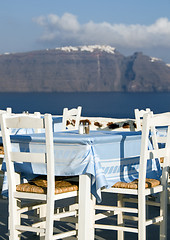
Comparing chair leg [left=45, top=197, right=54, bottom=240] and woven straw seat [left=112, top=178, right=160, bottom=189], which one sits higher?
woven straw seat [left=112, top=178, right=160, bottom=189]

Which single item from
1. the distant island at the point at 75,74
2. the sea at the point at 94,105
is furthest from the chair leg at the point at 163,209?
the distant island at the point at 75,74

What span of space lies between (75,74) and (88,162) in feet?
597

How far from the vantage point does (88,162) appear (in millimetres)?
3223

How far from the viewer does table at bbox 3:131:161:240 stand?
323cm

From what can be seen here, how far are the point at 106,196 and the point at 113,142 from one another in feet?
7.77

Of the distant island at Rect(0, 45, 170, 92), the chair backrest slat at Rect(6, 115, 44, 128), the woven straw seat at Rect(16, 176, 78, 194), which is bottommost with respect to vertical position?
the woven straw seat at Rect(16, 176, 78, 194)

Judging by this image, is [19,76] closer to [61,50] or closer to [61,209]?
[61,50]

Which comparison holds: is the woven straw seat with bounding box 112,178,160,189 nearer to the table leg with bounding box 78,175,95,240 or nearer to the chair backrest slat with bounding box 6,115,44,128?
the table leg with bounding box 78,175,95,240

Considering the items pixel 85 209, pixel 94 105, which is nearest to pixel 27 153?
pixel 85 209

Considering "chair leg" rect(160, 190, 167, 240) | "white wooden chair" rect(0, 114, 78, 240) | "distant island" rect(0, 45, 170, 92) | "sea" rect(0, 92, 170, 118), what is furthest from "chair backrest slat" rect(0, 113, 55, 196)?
"distant island" rect(0, 45, 170, 92)

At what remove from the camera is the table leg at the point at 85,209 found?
326 centimetres

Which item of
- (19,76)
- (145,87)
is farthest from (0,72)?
(145,87)

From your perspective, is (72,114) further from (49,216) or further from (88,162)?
(49,216)

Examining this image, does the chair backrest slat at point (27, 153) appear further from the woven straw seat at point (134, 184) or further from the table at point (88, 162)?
the woven straw seat at point (134, 184)
